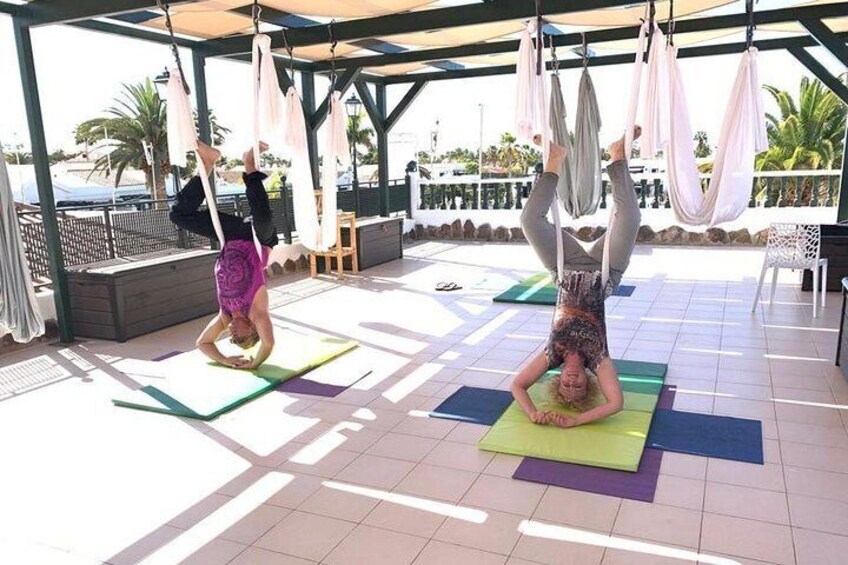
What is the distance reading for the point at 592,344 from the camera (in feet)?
11.5

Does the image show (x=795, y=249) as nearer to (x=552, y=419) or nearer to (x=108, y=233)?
(x=552, y=419)

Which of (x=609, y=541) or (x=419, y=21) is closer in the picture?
(x=609, y=541)

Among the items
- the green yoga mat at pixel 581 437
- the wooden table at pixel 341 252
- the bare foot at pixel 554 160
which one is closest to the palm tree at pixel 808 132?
the wooden table at pixel 341 252

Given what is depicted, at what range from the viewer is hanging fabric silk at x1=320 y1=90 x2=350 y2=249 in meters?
6.13

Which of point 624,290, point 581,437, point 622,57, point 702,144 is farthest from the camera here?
point 702,144

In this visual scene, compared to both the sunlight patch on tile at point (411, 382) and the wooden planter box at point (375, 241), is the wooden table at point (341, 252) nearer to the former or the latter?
the wooden planter box at point (375, 241)

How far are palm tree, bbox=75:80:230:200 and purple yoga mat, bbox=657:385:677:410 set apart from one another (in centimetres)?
1268

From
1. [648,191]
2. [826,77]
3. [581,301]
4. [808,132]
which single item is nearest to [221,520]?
[581,301]

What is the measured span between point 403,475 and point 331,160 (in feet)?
12.6

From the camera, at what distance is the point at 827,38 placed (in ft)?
21.2

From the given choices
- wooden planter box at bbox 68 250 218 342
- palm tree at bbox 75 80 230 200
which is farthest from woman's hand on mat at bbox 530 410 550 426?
palm tree at bbox 75 80 230 200

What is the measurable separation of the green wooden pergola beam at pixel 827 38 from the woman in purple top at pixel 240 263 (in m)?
5.86

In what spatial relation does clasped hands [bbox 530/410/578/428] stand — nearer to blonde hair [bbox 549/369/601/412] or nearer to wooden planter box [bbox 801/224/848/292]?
blonde hair [bbox 549/369/601/412]

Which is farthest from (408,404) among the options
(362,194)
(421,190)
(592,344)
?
(421,190)
